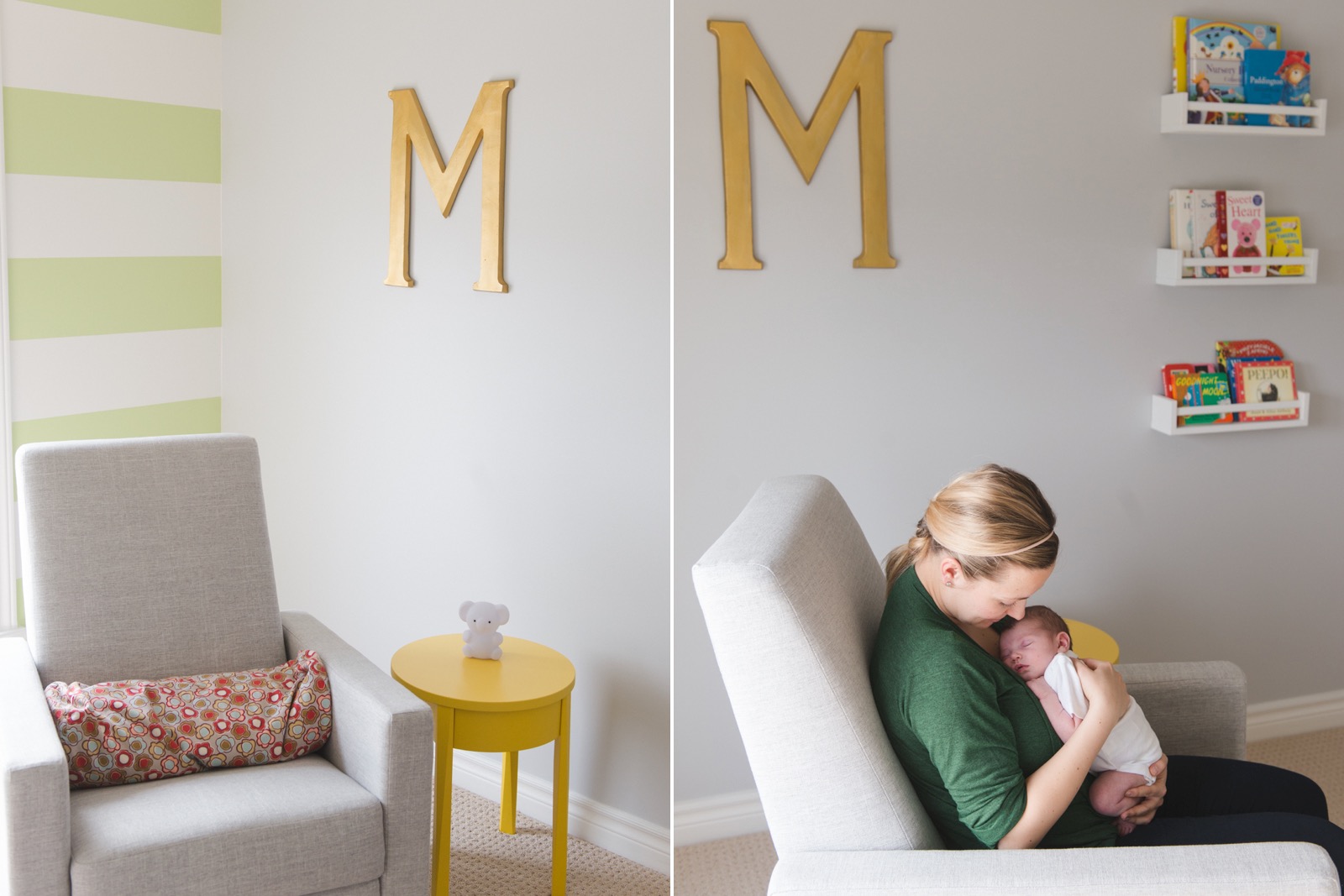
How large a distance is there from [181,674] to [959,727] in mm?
1522

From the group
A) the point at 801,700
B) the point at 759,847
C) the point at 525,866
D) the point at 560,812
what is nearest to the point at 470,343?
the point at 560,812

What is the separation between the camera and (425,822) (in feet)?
6.49

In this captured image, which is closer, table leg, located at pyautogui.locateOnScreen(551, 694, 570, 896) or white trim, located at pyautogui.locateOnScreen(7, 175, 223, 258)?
table leg, located at pyautogui.locateOnScreen(551, 694, 570, 896)

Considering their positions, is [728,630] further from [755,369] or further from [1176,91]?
[1176,91]

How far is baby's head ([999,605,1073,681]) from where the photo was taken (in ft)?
5.18

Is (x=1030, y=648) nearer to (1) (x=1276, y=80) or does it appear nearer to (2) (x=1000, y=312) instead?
(2) (x=1000, y=312)

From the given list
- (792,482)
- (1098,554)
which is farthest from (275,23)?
(1098,554)

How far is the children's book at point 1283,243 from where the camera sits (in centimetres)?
230

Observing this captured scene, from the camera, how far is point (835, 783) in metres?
1.34

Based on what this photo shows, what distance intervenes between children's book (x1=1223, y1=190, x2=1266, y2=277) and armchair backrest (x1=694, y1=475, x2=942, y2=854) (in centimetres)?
133

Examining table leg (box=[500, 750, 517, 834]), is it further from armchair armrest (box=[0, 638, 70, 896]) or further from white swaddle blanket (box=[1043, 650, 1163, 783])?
white swaddle blanket (box=[1043, 650, 1163, 783])

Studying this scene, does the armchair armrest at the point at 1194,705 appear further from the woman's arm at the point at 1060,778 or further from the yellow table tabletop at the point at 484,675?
the yellow table tabletop at the point at 484,675

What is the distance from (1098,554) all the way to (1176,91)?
0.91 metres

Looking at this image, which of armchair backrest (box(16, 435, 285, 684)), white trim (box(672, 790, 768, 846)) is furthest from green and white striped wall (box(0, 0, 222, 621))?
white trim (box(672, 790, 768, 846))
